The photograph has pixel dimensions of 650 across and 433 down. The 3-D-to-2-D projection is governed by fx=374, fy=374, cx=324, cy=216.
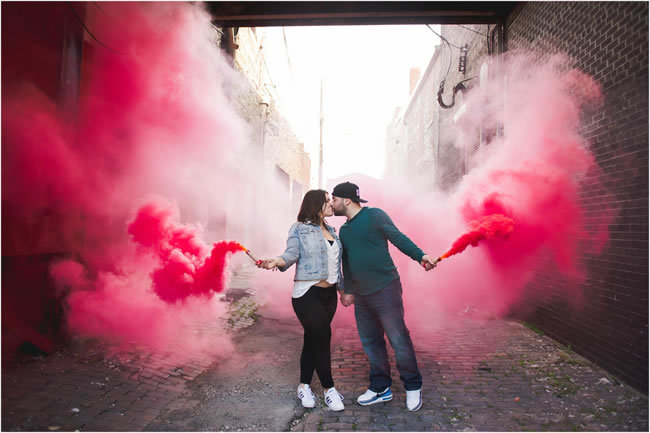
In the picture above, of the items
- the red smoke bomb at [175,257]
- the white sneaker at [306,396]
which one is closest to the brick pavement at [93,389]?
the red smoke bomb at [175,257]

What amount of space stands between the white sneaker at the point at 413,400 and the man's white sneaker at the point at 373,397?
0.18m

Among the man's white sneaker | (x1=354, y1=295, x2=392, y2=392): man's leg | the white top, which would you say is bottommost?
the man's white sneaker

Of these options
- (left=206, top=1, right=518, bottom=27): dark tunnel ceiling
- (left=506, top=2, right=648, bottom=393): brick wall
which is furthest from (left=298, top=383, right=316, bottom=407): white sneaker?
(left=206, top=1, right=518, bottom=27): dark tunnel ceiling

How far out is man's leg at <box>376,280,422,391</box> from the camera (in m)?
3.15

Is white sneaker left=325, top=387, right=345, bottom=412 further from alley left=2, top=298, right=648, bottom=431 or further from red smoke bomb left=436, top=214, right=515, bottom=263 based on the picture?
red smoke bomb left=436, top=214, right=515, bottom=263

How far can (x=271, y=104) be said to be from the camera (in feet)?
38.7

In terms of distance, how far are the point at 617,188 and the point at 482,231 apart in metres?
1.38

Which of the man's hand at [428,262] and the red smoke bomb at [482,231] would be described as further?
the red smoke bomb at [482,231]

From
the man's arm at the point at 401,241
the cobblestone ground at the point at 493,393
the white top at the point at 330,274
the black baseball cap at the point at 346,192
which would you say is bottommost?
the cobblestone ground at the point at 493,393

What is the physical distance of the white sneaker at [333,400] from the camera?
10.2 feet

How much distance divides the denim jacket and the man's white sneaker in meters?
1.10

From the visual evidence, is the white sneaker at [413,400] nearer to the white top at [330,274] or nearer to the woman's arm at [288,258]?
the white top at [330,274]

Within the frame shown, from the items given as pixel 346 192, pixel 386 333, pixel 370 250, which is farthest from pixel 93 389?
pixel 346 192

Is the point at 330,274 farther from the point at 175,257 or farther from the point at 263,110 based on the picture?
the point at 263,110
